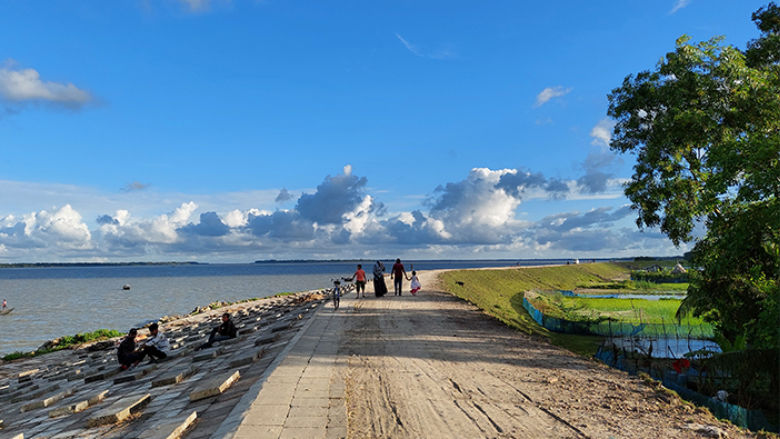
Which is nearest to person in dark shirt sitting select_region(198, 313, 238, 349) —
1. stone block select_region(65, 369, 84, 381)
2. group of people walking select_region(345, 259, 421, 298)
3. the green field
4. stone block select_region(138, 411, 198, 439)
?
stone block select_region(65, 369, 84, 381)

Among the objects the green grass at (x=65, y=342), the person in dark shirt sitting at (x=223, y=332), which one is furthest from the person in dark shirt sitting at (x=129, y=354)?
the green grass at (x=65, y=342)

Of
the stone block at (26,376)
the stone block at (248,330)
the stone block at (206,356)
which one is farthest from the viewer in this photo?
the stone block at (248,330)

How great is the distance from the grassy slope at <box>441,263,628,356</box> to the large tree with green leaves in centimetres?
545

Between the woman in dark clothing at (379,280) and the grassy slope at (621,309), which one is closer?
the woman in dark clothing at (379,280)

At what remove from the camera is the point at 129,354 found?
16438mm

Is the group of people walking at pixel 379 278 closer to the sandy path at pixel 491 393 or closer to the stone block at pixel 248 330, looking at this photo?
the stone block at pixel 248 330

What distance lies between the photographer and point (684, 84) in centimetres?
1823

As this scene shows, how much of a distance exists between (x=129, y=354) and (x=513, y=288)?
2078 inches

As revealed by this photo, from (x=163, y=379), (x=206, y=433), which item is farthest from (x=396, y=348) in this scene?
(x=206, y=433)

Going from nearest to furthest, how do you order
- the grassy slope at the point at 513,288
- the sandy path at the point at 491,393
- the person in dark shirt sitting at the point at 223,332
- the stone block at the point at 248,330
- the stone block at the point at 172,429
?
1. the stone block at the point at 172,429
2. the sandy path at the point at 491,393
3. the person in dark shirt sitting at the point at 223,332
4. the stone block at the point at 248,330
5. the grassy slope at the point at 513,288

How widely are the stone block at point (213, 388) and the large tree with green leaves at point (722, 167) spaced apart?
13522 mm

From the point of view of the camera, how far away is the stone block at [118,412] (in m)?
9.41

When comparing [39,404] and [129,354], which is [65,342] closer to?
[129,354]

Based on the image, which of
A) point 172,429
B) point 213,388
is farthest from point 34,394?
point 172,429
